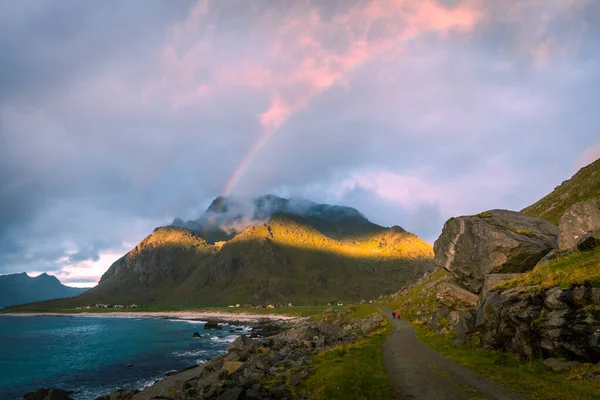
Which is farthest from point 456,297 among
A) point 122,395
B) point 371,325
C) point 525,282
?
point 122,395

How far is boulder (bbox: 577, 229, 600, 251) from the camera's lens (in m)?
22.0

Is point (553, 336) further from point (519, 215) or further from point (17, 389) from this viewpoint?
point (17, 389)

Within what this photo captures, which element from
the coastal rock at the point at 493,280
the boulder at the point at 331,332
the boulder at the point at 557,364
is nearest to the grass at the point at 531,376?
the boulder at the point at 557,364

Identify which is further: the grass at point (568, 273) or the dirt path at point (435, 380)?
the grass at point (568, 273)

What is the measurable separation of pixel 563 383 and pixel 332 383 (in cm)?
1157

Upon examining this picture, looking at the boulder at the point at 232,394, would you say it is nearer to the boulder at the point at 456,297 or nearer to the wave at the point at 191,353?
the boulder at the point at 456,297

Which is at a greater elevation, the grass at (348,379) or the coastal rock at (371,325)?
the grass at (348,379)

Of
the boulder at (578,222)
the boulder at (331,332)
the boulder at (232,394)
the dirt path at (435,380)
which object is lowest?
the boulder at (331,332)

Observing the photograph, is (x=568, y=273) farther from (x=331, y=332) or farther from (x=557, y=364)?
(x=331, y=332)

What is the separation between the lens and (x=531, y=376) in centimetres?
1702

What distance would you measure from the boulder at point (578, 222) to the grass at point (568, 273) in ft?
16.5

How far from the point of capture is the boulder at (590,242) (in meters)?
22.0

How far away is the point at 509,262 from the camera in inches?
1309

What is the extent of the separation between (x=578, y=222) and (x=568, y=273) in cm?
1024
